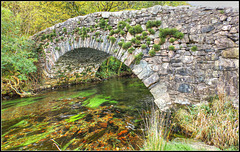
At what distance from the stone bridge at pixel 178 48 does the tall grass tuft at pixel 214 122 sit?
0.70 feet

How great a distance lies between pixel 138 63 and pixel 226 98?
2.07m

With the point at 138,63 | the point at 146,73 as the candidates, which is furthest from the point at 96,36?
the point at 146,73

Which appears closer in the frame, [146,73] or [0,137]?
[0,137]

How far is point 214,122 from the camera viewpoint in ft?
7.78

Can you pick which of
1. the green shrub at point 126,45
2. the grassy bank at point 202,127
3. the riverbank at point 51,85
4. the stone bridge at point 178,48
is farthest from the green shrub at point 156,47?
the riverbank at point 51,85

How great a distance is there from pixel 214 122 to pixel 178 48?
1.72 meters

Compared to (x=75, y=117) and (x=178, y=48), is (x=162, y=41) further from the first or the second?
(x=75, y=117)

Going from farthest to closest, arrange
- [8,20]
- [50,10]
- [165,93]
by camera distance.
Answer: [50,10]
[8,20]
[165,93]

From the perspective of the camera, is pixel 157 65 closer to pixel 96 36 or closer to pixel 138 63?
pixel 138 63

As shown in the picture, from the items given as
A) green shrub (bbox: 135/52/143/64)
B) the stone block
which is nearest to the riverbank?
→ green shrub (bbox: 135/52/143/64)

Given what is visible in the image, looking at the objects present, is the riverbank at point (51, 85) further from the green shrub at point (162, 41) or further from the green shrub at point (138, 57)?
the green shrub at point (162, 41)

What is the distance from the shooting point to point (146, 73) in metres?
3.58

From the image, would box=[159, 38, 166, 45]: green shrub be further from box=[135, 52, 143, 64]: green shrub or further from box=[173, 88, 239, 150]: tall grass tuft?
box=[173, 88, 239, 150]: tall grass tuft

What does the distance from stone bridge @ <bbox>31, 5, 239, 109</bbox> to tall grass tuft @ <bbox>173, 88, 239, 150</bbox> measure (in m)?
0.21
